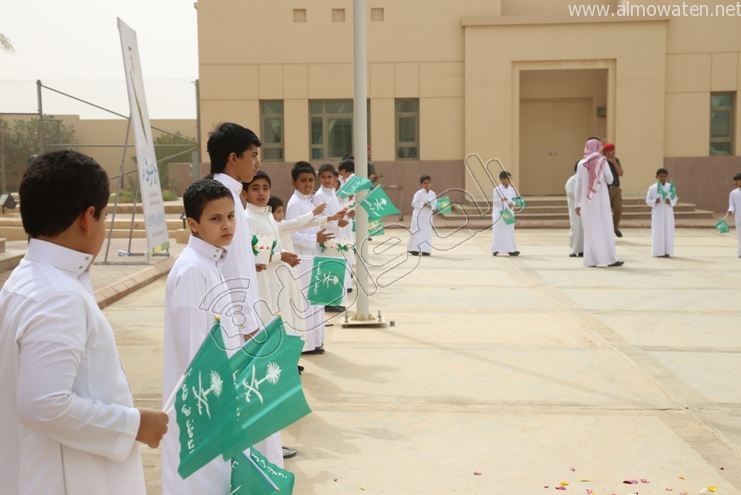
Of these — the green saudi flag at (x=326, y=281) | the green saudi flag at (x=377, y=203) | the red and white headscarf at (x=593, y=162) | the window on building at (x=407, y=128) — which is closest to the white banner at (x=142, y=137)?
the green saudi flag at (x=377, y=203)

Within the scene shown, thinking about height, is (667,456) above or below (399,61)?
below

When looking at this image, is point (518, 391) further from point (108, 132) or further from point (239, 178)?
point (108, 132)

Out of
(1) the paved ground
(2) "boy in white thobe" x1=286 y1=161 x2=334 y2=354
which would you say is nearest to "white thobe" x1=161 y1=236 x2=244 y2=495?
(1) the paved ground

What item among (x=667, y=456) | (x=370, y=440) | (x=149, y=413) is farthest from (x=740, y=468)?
(x=149, y=413)

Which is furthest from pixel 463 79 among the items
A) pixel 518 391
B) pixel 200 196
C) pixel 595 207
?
pixel 200 196

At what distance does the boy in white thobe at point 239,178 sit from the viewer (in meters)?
4.07

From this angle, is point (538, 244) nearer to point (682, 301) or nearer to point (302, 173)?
point (682, 301)

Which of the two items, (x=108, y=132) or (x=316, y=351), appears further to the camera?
(x=108, y=132)

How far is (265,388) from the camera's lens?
2443 mm

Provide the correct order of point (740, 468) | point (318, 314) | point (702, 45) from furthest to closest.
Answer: point (702, 45) < point (318, 314) < point (740, 468)

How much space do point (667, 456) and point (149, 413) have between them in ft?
10.9

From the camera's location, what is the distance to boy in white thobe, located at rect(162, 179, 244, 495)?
10.9 feet

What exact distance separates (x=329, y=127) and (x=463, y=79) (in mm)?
3968

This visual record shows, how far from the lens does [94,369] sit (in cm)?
226
